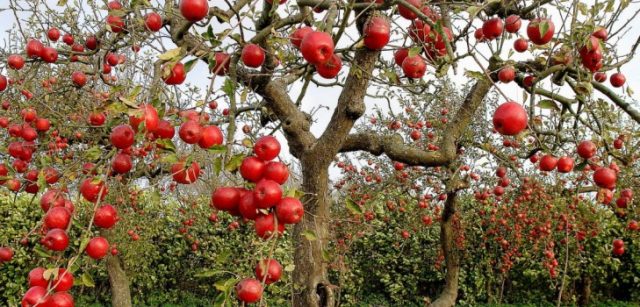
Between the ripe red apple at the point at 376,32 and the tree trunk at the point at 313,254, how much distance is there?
3.06ft

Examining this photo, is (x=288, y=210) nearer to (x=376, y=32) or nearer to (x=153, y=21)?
(x=376, y=32)

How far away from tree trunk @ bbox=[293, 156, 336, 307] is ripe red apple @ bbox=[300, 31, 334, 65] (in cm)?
114

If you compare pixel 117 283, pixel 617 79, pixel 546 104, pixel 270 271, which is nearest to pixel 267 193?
pixel 270 271

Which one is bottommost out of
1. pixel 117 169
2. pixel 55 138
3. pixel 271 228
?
pixel 271 228

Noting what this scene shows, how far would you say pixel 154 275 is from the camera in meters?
8.28

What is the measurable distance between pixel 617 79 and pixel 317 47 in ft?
7.07

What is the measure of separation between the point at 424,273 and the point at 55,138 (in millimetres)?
5916

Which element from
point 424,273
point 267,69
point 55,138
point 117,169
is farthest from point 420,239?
point 117,169

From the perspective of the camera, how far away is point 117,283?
22.5 ft

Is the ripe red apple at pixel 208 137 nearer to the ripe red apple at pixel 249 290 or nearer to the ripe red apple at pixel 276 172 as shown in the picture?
the ripe red apple at pixel 276 172

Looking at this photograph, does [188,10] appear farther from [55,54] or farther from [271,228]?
[55,54]

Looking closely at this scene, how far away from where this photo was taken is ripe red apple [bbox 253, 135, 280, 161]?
1.52 meters

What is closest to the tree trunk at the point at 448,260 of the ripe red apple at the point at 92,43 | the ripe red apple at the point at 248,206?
the ripe red apple at the point at 92,43

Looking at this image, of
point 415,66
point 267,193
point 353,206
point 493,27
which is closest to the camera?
point 267,193
